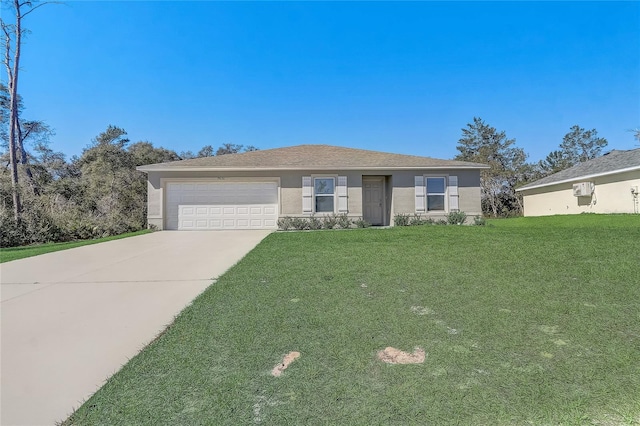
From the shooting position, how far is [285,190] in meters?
12.9

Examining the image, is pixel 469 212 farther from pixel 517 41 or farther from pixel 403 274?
pixel 403 274

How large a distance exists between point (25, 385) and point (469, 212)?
45.8ft

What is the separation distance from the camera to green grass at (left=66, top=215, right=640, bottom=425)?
1738 mm

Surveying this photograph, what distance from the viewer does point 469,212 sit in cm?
1323

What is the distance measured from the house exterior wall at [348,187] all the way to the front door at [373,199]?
60 centimetres

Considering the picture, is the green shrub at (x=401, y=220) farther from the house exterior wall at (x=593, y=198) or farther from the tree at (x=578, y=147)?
the tree at (x=578, y=147)

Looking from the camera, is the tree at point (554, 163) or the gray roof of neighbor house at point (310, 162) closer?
the gray roof of neighbor house at point (310, 162)

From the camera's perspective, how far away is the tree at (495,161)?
2397cm

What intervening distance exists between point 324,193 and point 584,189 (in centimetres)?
1324

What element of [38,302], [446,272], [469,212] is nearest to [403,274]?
[446,272]

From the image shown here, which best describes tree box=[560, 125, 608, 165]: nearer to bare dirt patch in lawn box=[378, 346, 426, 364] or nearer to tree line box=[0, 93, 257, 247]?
tree line box=[0, 93, 257, 247]

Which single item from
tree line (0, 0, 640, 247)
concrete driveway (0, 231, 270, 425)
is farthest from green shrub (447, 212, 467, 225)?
tree line (0, 0, 640, 247)

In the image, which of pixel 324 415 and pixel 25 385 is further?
pixel 25 385

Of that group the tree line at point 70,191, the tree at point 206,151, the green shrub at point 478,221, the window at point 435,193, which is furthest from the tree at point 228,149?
the green shrub at point 478,221
